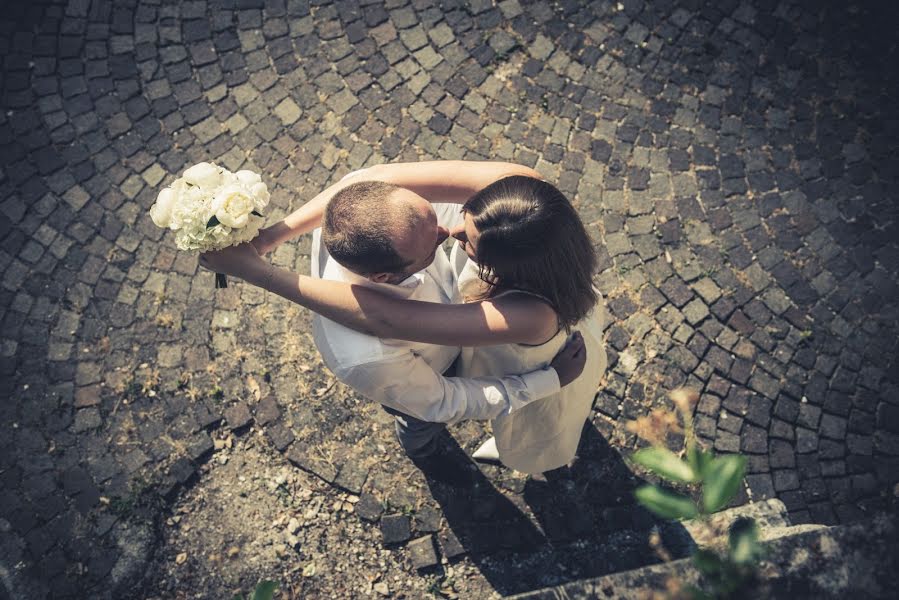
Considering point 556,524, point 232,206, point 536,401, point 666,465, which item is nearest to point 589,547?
point 556,524

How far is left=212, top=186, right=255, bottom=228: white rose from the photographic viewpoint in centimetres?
258

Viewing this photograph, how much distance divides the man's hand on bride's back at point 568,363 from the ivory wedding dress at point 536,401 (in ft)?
0.13

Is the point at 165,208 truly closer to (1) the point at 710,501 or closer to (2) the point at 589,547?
(1) the point at 710,501

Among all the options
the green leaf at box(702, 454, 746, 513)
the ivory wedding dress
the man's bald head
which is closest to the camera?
the green leaf at box(702, 454, 746, 513)

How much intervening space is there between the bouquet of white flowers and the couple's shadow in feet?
7.53

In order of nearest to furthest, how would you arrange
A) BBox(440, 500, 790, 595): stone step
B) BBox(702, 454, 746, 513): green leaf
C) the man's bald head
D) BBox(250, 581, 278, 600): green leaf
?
BBox(702, 454, 746, 513): green leaf, BBox(250, 581, 278, 600): green leaf, the man's bald head, BBox(440, 500, 790, 595): stone step

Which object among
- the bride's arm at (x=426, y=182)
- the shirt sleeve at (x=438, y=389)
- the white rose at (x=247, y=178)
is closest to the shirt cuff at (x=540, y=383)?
the shirt sleeve at (x=438, y=389)

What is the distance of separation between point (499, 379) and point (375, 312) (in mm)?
761

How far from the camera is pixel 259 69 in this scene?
5285mm

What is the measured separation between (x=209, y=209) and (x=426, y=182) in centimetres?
109

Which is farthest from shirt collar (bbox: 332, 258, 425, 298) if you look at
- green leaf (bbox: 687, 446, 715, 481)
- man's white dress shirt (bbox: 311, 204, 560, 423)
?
green leaf (bbox: 687, 446, 715, 481)

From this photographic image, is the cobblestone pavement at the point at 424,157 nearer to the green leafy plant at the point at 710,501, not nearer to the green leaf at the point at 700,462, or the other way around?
the green leafy plant at the point at 710,501

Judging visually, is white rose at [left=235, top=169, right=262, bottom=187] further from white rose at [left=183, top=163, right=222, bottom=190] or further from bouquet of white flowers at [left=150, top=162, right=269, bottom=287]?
white rose at [left=183, top=163, right=222, bottom=190]

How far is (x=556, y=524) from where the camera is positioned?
397cm
